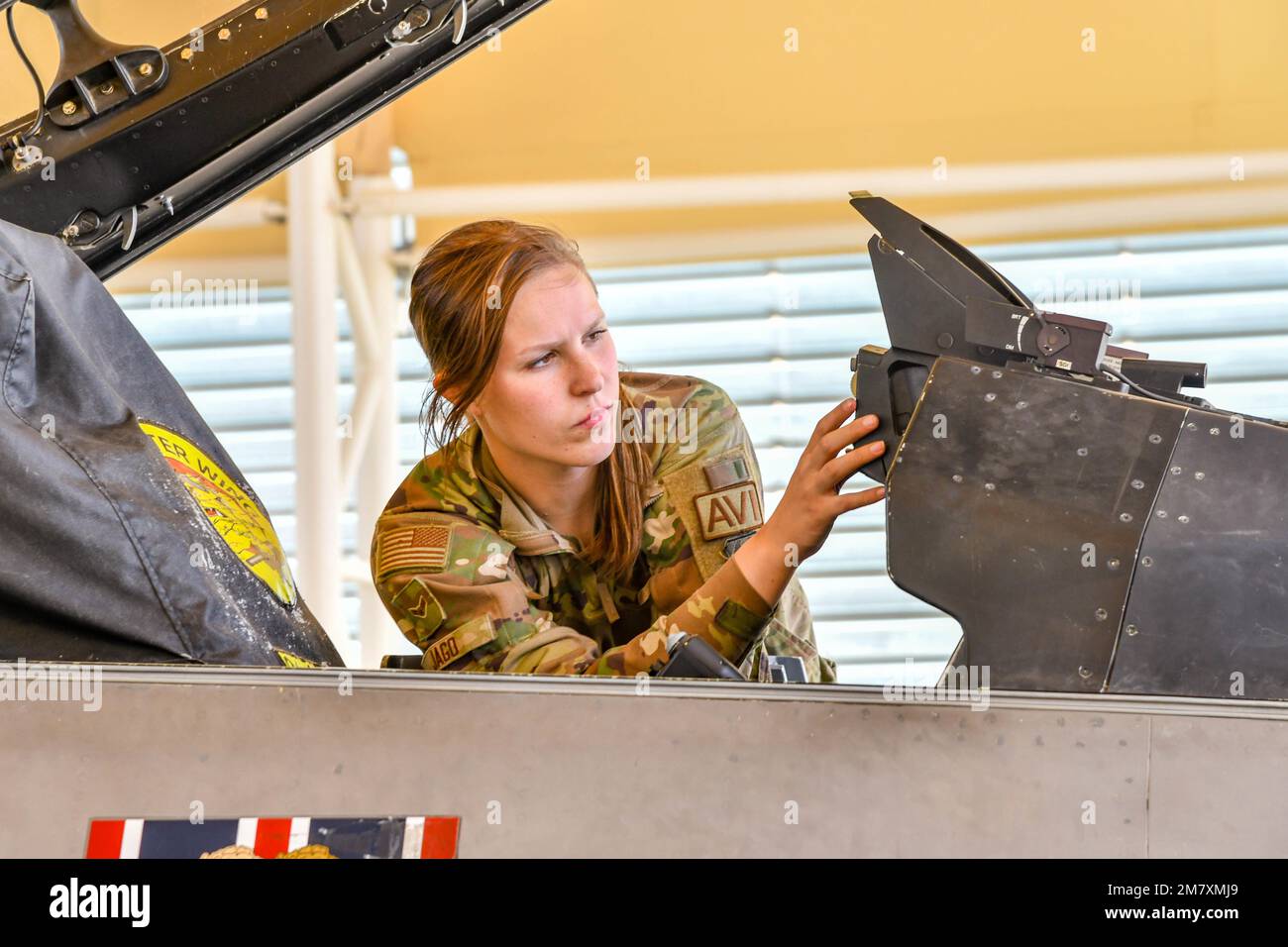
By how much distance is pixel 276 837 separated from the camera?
116 centimetres

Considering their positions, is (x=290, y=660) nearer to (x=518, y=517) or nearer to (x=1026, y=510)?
(x=518, y=517)

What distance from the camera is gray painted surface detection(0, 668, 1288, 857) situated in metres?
1.13

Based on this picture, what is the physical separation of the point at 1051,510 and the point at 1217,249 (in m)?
4.74

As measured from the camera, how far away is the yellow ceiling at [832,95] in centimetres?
529

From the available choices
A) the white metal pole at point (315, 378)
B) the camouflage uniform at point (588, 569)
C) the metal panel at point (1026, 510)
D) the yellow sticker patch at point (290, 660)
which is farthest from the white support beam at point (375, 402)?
the metal panel at point (1026, 510)

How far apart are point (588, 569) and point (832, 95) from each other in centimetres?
405

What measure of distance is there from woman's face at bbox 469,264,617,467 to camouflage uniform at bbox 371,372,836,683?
0.36 ft

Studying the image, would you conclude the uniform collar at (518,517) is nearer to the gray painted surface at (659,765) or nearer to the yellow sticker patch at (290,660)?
Result: the yellow sticker patch at (290,660)

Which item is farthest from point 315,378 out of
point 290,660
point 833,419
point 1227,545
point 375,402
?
point 1227,545

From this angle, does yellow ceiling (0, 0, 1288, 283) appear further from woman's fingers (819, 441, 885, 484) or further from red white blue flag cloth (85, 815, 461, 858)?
red white blue flag cloth (85, 815, 461, 858)

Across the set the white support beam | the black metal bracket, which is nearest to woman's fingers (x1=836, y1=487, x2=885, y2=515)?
the black metal bracket
